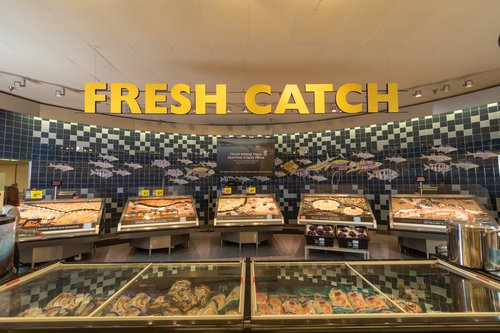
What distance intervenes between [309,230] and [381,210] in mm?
2883

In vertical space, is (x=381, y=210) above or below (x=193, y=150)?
below

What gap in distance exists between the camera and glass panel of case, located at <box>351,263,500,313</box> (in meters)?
1.39

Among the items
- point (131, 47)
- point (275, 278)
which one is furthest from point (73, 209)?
point (275, 278)

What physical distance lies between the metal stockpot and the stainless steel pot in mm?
22

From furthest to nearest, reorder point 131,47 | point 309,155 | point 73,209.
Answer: point 309,155 < point 73,209 < point 131,47

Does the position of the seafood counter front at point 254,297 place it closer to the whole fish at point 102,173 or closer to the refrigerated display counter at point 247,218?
the refrigerated display counter at point 247,218

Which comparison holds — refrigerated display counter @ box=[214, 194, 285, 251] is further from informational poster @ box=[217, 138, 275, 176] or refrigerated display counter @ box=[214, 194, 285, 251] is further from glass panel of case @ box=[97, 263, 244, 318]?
glass panel of case @ box=[97, 263, 244, 318]

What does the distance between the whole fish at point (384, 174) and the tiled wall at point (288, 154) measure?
89 millimetres

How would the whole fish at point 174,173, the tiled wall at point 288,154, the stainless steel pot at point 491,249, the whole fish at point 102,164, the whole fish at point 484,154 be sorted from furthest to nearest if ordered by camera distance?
1. the whole fish at point 174,173
2. the whole fish at point 102,164
3. the tiled wall at point 288,154
4. the whole fish at point 484,154
5. the stainless steel pot at point 491,249

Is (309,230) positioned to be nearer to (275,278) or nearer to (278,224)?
(278,224)

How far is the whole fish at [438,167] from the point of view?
575 cm

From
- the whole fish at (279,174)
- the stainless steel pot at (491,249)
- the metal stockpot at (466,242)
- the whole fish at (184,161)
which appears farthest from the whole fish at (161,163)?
the stainless steel pot at (491,249)

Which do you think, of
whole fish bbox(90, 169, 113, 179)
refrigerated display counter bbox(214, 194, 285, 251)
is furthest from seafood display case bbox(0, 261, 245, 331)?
whole fish bbox(90, 169, 113, 179)

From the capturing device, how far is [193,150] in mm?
7762
